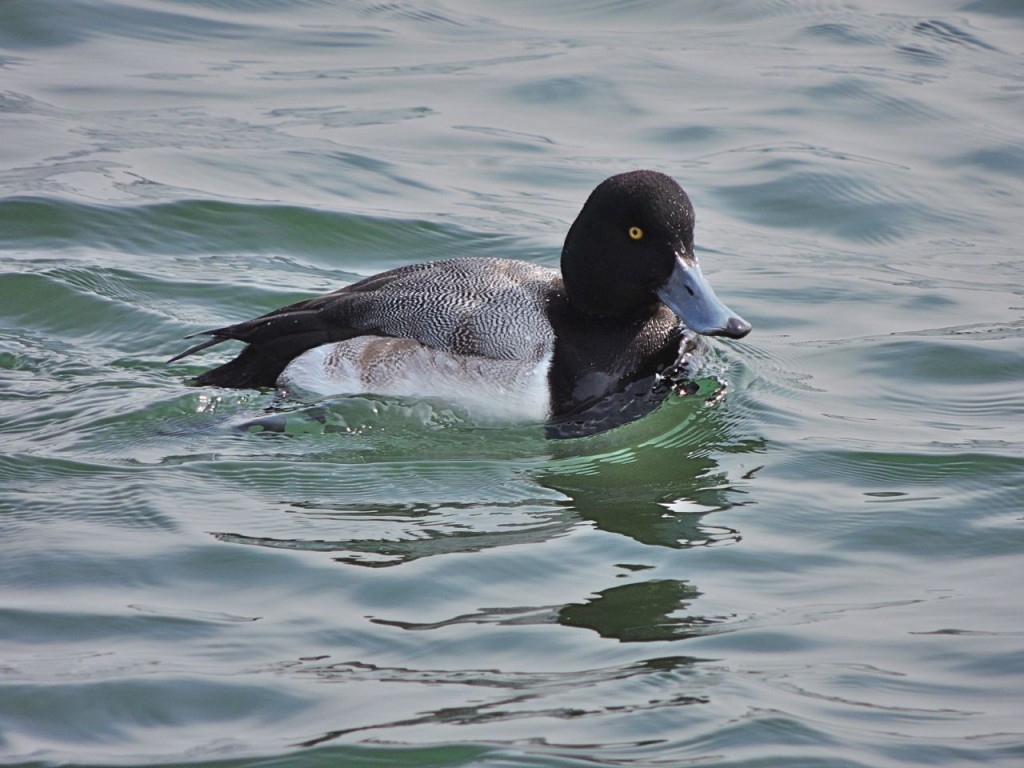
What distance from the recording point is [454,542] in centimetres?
561

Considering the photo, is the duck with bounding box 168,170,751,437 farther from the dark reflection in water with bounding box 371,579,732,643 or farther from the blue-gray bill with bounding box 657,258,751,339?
the dark reflection in water with bounding box 371,579,732,643

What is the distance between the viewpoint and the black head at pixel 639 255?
22.6ft

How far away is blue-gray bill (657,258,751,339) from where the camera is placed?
22.4 ft

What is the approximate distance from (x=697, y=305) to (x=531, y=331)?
0.80 metres

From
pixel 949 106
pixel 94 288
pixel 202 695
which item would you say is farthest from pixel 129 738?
pixel 949 106

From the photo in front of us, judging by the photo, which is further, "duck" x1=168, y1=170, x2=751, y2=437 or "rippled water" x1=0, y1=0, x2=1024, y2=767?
"duck" x1=168, y1=170, x2=751, y2=437

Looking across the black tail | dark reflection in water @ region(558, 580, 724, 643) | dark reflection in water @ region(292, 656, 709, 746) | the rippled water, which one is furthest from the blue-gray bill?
dark reflection in water @ region(292, 656, 709, 746)

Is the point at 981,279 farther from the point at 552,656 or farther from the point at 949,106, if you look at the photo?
the point at 552,656

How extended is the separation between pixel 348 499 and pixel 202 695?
67.4 inches

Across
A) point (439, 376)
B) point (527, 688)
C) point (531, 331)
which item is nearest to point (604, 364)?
point (531, 331)

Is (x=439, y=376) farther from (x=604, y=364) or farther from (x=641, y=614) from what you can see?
(x=641, y=614)

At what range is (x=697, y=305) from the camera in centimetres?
693

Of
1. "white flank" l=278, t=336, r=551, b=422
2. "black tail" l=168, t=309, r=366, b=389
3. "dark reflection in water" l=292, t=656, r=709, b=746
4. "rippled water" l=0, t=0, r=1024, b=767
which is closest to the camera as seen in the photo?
"dark reflection in water" l=292, t=656, r=709, b=746

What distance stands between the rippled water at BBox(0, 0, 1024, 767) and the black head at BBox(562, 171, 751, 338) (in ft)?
1.88
